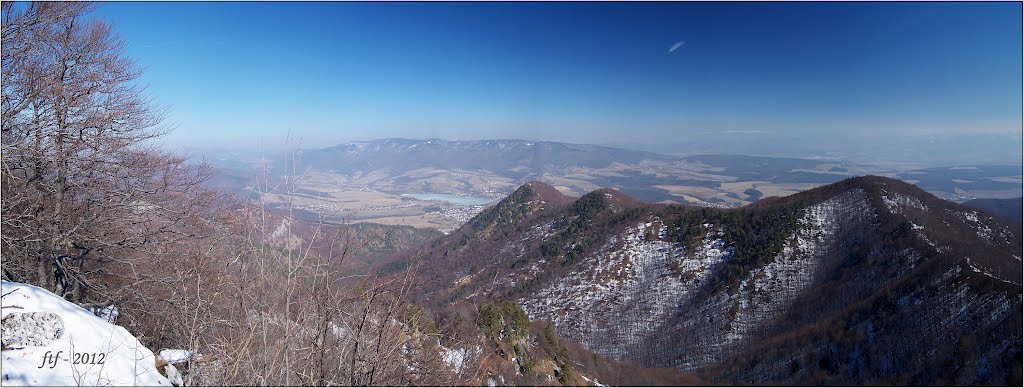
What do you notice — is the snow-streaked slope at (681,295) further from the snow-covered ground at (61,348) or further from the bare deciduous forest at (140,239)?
the snow-covered ground at (61,348)

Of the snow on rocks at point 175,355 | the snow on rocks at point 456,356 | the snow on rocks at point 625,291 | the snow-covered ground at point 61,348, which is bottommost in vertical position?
the snow on rocks at point 625,291

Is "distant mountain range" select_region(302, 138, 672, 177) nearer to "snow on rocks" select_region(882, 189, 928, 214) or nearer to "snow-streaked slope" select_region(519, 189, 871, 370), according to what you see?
"snow-streaked slope" select_region(519, 189, 871, 370)

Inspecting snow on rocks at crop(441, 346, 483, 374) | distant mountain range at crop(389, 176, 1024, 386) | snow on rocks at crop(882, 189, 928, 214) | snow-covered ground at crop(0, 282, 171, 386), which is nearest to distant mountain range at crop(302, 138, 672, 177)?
distant mountain range at crop(389, 176, 1024, 386)

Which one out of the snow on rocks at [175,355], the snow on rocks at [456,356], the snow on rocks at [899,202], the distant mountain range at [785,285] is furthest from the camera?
the snow on rocks at [899,202]

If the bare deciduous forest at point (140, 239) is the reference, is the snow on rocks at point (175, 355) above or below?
below

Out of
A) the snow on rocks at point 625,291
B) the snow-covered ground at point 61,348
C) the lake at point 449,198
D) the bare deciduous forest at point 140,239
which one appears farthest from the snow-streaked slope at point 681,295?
the lake at point 449,198

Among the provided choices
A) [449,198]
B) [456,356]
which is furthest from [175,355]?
[449,198]

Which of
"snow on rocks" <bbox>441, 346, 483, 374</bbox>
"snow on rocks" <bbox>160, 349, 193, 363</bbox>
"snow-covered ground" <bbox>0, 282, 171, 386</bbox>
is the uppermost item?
"snow-covered ground" <bbox>0, 282, 171, 386</bbox>

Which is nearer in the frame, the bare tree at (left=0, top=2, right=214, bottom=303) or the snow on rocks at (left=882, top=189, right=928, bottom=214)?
the bare tree at (left=0, top=2, right=214, bottom=303)
